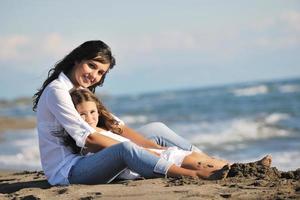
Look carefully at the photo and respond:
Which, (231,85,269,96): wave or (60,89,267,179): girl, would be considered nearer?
(60,89,267,179): girl

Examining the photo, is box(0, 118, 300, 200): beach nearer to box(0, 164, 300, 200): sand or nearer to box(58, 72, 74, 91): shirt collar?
box(0, 164, 300, 200): sand

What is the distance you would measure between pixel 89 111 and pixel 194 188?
3.79 ft

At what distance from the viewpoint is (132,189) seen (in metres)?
4.59

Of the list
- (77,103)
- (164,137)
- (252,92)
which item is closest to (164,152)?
(164,137)

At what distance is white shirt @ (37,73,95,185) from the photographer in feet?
15.3

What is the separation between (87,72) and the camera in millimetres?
4980

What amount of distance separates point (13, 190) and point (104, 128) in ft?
3.50

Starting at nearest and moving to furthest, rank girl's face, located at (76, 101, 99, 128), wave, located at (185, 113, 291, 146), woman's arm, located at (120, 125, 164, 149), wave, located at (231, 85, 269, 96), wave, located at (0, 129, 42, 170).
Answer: girl's face, located at (76, 101, 99, 128) → woman's arm, located at (120, 125, 164, 149) → wave, located at (0, 129, 42, 170) → wave, located at (185, 113, 291, 146) → wave, located at (231, 85, 269, 96)

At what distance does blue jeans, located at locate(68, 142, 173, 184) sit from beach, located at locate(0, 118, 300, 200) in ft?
0.27

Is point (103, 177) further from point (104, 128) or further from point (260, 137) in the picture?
point (260, 137)

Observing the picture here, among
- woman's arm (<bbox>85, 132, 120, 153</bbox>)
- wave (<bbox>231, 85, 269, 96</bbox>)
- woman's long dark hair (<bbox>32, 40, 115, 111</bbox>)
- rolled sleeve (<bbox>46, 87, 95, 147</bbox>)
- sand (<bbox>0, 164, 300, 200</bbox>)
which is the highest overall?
wave (<bbox>231, 85, 269, 96</bbox>)

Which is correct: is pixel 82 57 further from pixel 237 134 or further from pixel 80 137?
pixel 237 134

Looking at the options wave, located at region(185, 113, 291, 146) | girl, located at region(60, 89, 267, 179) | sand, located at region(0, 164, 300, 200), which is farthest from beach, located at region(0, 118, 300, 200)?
wave, located at region(185, 113, 291, 146)

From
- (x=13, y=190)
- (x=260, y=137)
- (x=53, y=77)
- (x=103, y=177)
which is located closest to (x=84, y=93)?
(x=53, y=77)
